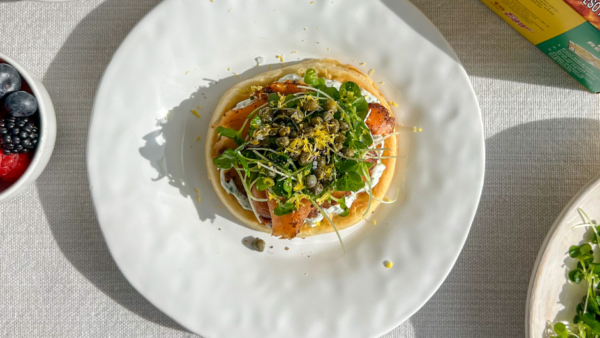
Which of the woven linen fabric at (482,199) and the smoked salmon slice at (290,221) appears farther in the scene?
the woven linen fabric at (482,199)

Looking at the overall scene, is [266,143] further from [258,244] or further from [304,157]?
[258,244]

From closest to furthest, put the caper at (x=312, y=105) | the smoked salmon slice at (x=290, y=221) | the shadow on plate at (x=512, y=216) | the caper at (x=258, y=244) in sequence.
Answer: the caper at (x=312, y=105), the smoked salmon slice at (x=290, y=221), the caper at (x=258, y=244), the shadow on plate at (x=512, y=216)

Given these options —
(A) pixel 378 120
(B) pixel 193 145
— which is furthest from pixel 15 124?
(A) pixel 378 120

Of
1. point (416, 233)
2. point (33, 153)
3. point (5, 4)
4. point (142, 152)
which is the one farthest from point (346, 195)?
point (5, 4)

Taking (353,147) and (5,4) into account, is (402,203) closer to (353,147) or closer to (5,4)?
(353,147)

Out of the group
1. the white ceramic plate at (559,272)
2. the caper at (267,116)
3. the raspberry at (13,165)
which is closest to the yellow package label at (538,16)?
the white ceramic plate at (559,272)

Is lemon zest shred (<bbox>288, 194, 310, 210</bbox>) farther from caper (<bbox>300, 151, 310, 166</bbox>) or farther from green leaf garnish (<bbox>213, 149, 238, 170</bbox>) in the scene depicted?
green leaf garnish (<bbox>213, 149, 238, 170</bbox>)

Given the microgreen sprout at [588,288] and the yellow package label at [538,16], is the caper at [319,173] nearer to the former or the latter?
the yellow package label at [538,16]
